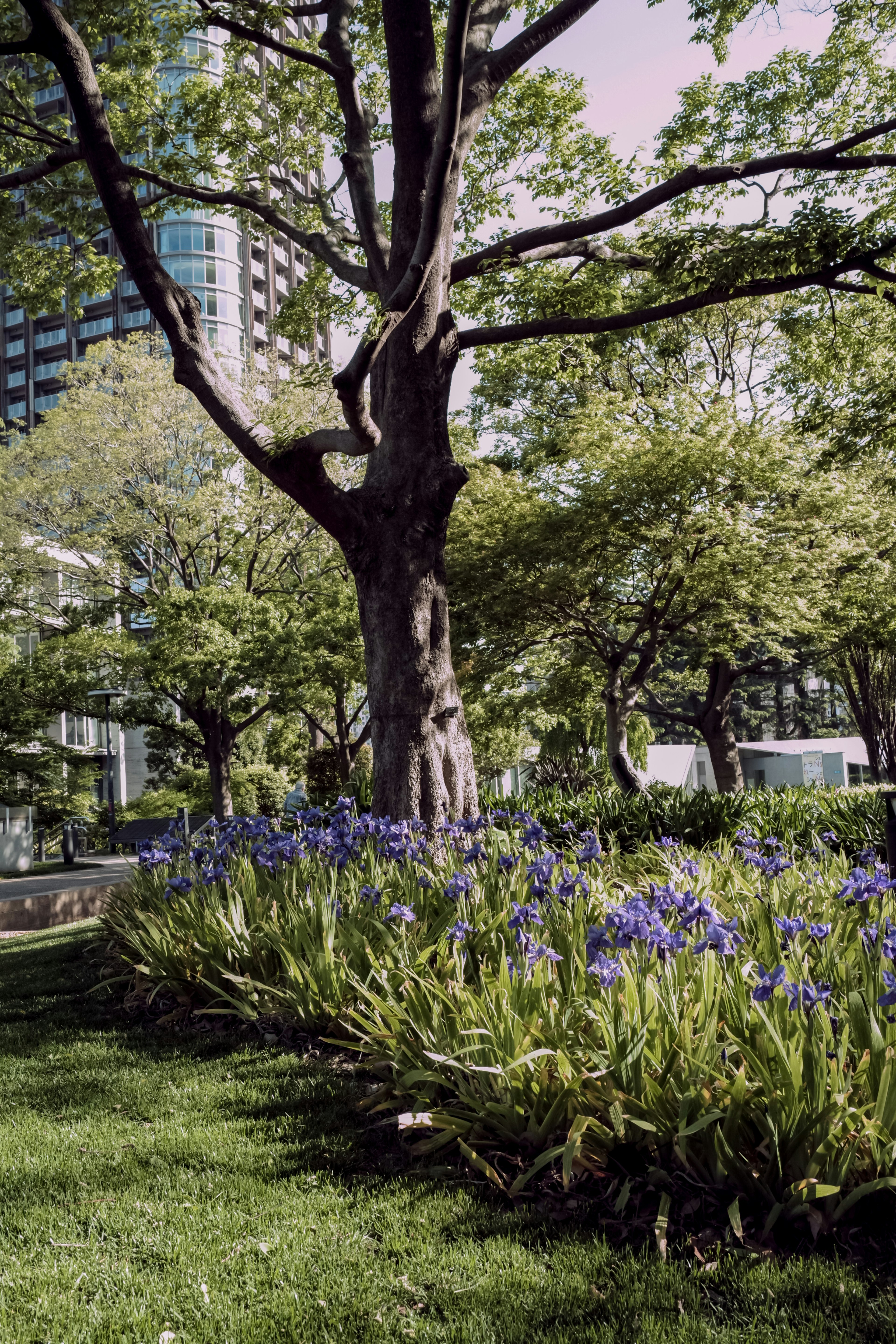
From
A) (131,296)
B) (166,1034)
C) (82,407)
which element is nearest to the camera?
(166,1034)

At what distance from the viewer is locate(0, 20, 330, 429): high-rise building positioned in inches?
2103

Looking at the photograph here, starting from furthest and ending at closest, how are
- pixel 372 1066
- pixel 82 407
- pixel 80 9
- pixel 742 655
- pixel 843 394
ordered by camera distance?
pixel 742 655, pixel 82 407, pixel 843 394, pixel 80 9, pixel 372 1066

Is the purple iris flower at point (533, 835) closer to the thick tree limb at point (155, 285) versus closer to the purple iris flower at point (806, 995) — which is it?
the purple iris flower at point (806, 995)

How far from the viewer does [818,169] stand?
27.6ft

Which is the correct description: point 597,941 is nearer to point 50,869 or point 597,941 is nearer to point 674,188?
point 674,188

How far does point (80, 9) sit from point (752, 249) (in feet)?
24.9

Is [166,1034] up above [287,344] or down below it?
below

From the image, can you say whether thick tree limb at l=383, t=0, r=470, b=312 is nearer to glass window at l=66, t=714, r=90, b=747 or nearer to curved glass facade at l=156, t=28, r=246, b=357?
glass window at l=66, t=714, r=90, b=747

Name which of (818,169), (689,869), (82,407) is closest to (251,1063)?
(689,869)

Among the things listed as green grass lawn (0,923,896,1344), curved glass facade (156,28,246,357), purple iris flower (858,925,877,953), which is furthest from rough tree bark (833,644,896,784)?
curved glass facade (156,28,246,357)

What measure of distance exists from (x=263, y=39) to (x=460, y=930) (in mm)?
9302

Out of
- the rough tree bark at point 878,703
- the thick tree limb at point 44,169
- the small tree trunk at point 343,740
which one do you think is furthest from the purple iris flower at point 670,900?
the rough tree bark at point 878,703

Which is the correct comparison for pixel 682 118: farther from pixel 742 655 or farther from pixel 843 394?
pixel 742 655

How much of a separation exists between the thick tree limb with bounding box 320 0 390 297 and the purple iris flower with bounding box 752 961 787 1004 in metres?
8.02
